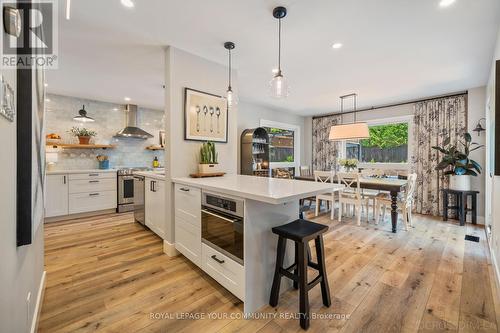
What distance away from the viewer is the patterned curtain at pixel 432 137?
4.15 metres

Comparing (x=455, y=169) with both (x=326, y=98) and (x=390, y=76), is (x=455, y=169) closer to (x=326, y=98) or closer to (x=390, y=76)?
(x=390, y=76)

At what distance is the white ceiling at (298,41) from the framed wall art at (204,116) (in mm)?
536

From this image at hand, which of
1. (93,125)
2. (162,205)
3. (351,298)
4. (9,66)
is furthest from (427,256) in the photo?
(93,125)

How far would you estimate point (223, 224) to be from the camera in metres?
1.76

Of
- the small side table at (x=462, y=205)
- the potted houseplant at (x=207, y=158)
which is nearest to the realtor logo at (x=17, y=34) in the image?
the potted houseplant at (x=207, y=158)

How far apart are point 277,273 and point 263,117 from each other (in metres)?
4.40

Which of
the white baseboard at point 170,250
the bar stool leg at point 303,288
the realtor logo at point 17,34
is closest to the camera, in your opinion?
the realtor logo at point 17,34

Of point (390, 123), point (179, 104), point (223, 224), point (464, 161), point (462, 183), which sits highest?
point (390, 123)

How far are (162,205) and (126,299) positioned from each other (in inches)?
45.7

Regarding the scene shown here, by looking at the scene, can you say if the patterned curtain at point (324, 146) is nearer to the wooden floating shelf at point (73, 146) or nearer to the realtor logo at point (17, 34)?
the wooden floating shelf at point (73, 146)

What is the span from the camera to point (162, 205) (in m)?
2.75

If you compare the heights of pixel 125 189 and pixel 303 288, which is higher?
pixel 125 189

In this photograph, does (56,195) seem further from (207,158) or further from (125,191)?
(207,158)

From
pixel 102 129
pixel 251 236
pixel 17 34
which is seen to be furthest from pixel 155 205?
pixel 102 129
